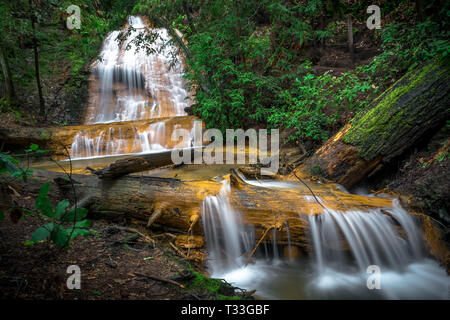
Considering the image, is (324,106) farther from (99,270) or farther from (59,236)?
(59,236)

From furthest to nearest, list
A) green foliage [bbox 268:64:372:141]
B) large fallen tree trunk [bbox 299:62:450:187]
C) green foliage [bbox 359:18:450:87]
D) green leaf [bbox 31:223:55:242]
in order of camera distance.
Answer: green foliage [bbox 268:64:372:141], green foliage [bbox 359:18:450:87], large fallen tree trunk [bbox 299:62:450:187], green leaf [bbox 31:223:55:242]

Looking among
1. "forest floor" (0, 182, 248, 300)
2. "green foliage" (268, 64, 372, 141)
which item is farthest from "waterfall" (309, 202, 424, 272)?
"green foliage" (268, 64, 372, 141)

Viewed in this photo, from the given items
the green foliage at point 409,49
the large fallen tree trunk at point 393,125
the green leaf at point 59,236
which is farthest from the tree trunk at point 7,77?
the green foliage at point 409,49

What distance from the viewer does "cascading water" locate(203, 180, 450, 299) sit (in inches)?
114

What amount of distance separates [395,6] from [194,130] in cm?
844

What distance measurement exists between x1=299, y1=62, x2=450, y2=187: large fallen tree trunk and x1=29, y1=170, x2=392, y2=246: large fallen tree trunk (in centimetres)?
105

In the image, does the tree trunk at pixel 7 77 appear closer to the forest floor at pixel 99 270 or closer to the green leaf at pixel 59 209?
the forest floor at pixel 99 270

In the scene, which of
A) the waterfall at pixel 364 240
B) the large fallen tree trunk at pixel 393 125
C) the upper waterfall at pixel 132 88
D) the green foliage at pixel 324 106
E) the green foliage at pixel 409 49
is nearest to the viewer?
the waterfall at pixel 364 240

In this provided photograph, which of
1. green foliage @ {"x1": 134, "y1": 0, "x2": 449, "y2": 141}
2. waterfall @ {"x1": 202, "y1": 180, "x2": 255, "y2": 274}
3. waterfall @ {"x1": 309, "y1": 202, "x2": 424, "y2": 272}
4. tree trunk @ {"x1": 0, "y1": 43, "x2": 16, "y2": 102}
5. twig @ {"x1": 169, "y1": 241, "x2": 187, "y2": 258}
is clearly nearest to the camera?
twig @ {"x1": 169, "y1": 241, "x2": 187, "y2": 258}

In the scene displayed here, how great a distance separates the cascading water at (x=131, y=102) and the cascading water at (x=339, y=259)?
19.8ft

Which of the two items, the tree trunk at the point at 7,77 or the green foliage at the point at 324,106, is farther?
the tree trunk at the point at 7,77

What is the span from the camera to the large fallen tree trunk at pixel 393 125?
4.14 metres

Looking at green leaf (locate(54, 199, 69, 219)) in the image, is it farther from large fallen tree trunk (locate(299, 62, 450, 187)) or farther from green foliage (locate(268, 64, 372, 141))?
green foliage (locate(268, 64, 372, 141))
